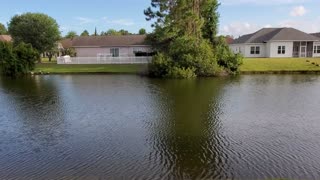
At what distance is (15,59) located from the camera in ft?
123

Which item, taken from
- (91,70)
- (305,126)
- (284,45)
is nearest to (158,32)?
(91,70)

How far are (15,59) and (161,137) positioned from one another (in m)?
31.1

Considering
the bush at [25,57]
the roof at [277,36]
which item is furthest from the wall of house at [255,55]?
the bush at [25,57]

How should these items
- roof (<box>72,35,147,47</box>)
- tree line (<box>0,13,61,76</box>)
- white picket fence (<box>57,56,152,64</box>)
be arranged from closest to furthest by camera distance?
white picket fence (<box>57,56,152,64</box>)
tree line (<box>0,13,61,76</box>)
roof (<box>72,35,147,47</box>)

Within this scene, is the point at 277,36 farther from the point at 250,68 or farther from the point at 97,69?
the point at 97,69

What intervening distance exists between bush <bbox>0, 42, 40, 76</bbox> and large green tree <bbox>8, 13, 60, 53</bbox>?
36.8ft

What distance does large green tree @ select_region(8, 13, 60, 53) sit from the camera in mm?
48750

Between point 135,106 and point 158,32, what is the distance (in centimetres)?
2119

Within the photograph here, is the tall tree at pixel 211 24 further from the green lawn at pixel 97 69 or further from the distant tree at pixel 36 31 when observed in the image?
the distant tree at pixel 36 31

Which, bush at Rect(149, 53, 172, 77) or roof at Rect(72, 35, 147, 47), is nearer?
bush at Rect(149, 53, 172, 77)

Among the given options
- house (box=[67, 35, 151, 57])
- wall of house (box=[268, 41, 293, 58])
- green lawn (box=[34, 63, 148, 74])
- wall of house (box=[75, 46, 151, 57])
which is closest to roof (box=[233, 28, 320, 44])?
wall of house (box=[268, 41, 293, 58])

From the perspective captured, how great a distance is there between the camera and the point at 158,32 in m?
37.2

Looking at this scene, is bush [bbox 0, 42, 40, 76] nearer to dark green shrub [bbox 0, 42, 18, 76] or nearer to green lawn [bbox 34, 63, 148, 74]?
dark green shrub [bbox 0, 42, 18, 76]

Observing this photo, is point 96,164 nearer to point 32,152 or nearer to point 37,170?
point 37,170
